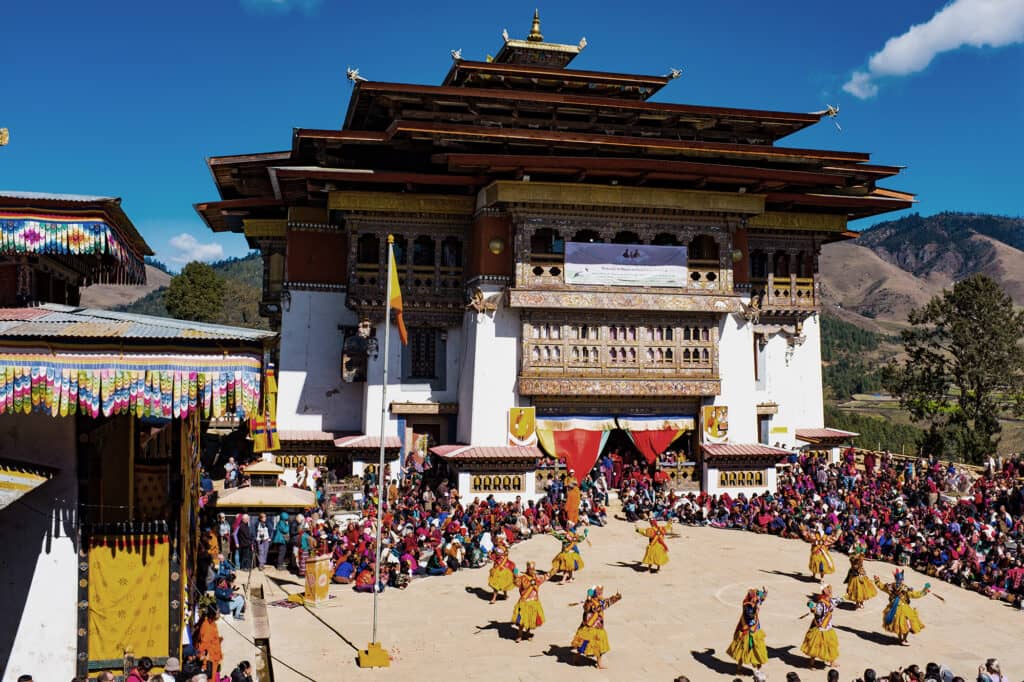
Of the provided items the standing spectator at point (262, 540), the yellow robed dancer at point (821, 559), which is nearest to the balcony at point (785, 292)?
the yellow robed dancer at point (821, 559)

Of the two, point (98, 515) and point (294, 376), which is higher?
point (294, 376)

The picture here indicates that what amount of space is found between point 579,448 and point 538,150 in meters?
10.2

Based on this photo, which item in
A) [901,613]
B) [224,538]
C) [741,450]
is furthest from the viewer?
[741,450]

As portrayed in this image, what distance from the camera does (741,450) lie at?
29.6 meters

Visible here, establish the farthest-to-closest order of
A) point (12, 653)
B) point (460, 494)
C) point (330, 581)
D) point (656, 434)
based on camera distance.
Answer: point (656, 434)
point (460, 494)
point (330, 581)
point (12, 653)

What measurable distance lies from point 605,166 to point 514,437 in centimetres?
907

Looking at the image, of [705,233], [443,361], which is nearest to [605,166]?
[705,233]

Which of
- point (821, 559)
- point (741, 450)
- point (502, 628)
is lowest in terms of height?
point (502, 628)

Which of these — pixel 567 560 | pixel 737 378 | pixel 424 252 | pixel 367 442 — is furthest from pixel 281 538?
pixel 737 378

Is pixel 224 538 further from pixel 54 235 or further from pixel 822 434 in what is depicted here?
pixel 822 434

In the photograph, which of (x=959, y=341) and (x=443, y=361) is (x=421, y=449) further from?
(x=959, y=341)

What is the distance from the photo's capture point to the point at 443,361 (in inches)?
1222

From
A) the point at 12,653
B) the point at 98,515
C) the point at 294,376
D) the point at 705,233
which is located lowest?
the point at 12,653

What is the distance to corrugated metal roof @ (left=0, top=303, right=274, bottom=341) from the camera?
11.2 meters
